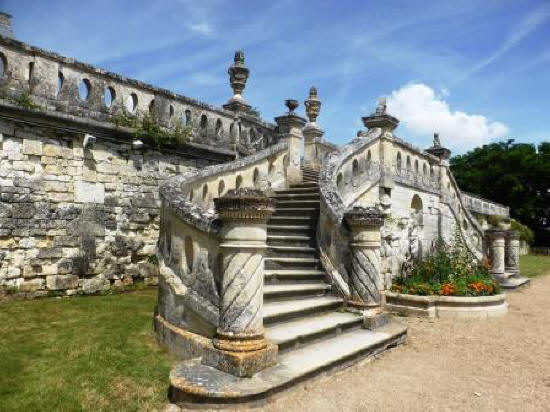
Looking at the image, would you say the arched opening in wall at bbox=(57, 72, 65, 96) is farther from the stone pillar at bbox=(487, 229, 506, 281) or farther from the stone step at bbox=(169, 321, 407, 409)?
the stone pillar at bbox=(487, 229, 506, 281)

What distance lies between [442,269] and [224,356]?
6.31 m

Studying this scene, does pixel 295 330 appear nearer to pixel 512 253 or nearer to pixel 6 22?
pixel 6 22

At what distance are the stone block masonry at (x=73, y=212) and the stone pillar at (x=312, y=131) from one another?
228 inches

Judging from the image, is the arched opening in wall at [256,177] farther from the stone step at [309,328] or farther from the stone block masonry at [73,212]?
the stone step at [309,328]

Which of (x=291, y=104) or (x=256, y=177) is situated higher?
(x=291, y=104)

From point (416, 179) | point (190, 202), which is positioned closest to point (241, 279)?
point (190, 202)

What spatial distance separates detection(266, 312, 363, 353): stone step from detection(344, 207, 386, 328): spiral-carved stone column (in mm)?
286

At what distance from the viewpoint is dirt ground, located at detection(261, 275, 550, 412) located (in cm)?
395

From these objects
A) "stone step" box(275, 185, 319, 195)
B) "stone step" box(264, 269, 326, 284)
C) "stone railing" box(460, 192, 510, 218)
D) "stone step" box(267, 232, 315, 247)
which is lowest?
"stone step" box(264, 269, 326, 284)

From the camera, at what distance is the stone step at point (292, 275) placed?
6348 mm

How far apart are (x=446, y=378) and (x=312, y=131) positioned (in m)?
10.1

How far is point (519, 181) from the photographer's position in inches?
1764

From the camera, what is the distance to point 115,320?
6.14m

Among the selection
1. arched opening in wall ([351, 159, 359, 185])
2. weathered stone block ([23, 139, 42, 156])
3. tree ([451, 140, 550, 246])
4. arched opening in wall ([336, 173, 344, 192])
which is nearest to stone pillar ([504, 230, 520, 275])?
arched opening in wall ([351, 159, 359, 185])
